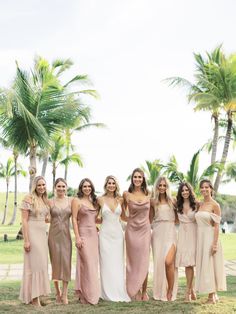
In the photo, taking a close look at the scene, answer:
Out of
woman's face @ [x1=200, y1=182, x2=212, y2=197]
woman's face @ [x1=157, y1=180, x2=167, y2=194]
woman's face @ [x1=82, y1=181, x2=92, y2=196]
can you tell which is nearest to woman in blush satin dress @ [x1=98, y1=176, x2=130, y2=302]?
woman's face @ [x1=82, y1=181, x2=92, y2=196]

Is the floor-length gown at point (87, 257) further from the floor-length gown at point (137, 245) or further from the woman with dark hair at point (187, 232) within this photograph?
the woman with dark hair at point (187, 232)

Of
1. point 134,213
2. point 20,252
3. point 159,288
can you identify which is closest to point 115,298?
point 159,288

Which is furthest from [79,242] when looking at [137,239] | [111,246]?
[137,239]

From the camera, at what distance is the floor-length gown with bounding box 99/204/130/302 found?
8.08 metres

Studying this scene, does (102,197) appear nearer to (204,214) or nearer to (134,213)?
(134,213)

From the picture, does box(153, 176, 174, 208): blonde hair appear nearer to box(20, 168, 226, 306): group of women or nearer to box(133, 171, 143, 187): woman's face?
box(20, 168, 226, 306): group of women

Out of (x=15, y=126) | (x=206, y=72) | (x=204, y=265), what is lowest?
(x=204, y=265)

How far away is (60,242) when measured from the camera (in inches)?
313

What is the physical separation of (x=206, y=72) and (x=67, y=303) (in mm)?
22679

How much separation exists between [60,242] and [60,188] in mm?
776

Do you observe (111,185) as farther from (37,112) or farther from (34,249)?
(37,112)

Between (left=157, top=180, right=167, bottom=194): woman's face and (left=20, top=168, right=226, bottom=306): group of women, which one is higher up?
(left=157, top=180, right=167, bottom=194): woman's face

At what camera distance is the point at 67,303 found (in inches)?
312

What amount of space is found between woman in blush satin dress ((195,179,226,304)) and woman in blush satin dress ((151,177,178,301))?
0.38 meters
